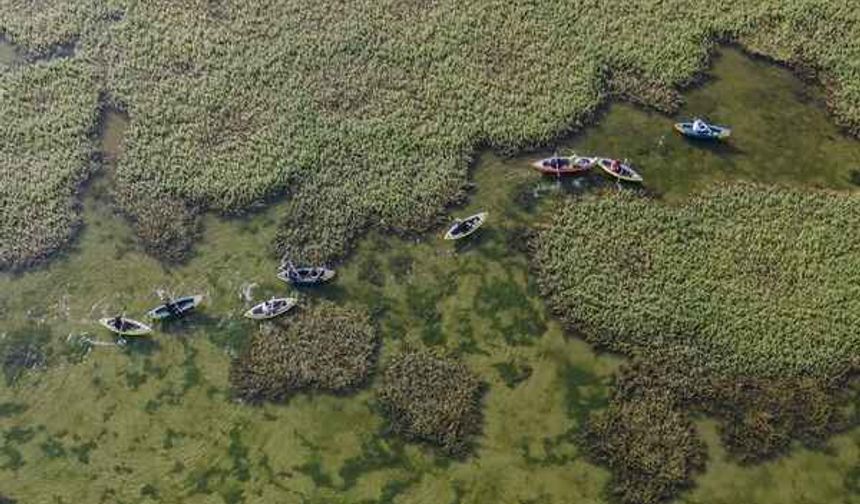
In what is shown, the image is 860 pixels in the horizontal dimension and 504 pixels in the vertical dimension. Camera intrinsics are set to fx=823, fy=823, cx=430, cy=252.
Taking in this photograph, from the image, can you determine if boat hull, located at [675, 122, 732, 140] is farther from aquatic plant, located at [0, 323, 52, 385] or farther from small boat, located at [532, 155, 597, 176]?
aquatic plant, located at [0, 323, 52, 385]

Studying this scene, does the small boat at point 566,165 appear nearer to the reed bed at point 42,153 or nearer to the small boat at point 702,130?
the small boat at point 702,130

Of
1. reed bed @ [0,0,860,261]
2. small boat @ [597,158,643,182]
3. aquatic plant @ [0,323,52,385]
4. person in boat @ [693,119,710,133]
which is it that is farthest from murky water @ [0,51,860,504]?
reed bed @ [0,0,860,261]

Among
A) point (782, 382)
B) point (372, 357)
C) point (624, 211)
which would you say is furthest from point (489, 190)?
point (782, 382)

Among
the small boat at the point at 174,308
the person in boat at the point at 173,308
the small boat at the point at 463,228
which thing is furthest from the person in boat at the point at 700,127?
the person in boat at the point at 173,308

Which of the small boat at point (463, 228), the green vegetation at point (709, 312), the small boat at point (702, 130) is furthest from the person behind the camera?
the small boat at point (702, 130)

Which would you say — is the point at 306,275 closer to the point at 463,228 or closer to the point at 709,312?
the point at 463,228

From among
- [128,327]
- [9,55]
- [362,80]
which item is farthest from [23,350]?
[362,80]

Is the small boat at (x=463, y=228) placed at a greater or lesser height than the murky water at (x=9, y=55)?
lesser
